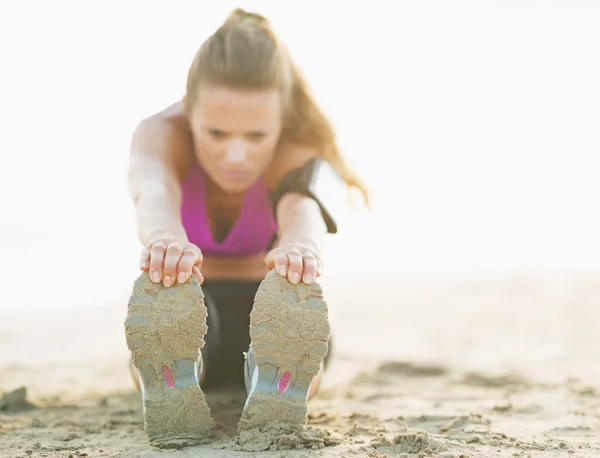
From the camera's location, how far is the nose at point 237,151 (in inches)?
87.7

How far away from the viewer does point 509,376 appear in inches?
128

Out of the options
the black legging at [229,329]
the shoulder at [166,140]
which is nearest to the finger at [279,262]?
the shoulder at [166,140]

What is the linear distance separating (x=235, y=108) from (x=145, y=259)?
64 centimetres

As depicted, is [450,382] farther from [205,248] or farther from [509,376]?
[205,248]

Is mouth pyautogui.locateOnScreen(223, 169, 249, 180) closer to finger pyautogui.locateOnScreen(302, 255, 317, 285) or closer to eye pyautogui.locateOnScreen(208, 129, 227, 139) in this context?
eye pyautogui.locateOnScreen(208, 129, 227, 139)

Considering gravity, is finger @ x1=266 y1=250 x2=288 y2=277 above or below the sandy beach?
above

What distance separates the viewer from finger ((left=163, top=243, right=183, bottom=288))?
1.71m

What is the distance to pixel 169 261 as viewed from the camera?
1.72 metres

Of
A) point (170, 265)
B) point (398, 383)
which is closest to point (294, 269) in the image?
point (170, 265)

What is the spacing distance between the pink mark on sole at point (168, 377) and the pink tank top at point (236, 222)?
3.03 ft

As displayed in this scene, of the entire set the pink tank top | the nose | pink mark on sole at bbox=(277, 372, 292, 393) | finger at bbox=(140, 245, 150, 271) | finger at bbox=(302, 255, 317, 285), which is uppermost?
the nose

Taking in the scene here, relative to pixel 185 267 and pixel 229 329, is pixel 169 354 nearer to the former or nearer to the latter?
pixel 185 267

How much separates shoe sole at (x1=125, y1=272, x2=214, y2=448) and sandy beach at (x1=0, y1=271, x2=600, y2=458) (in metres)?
0.07

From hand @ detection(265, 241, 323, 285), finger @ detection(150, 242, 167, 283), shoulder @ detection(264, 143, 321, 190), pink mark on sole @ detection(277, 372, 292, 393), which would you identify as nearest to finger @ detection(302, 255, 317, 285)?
hand @ detection(265, 241, 323, 285)
